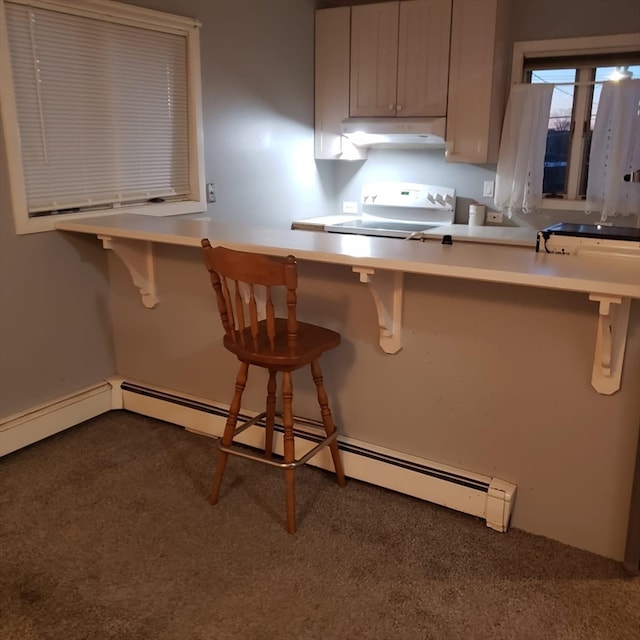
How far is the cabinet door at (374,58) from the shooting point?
3.93 m

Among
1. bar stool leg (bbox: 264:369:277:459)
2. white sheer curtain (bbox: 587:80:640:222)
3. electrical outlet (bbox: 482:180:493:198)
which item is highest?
white sheer curtain (bbox: 587:80:640:222)

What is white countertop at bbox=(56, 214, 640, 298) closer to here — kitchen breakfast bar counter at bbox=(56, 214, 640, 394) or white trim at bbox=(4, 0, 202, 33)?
kitchen breakfast bar counter at bbox=(56, 214, 640, 394)

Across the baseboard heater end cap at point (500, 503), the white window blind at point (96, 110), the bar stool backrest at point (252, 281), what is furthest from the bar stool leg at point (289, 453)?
the white window blind at point (96, 110)

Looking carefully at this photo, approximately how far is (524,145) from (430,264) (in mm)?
2347

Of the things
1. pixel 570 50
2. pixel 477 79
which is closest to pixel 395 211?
pixel 477 79

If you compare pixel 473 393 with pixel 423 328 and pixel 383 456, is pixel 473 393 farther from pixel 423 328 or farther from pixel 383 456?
pixel 383 456

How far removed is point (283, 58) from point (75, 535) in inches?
117

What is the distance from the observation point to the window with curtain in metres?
3.57

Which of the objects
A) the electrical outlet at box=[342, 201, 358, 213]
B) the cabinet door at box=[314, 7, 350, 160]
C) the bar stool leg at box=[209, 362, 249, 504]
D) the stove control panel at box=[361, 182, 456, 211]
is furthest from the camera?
the electrical outlet at box=[342, 201, 358, 213]

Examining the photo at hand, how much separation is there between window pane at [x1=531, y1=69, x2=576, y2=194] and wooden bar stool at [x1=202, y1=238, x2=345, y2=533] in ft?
7.76

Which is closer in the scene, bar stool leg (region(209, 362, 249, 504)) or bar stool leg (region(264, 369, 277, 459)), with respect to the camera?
bar stool leg (region(209, 362, 249, 504))

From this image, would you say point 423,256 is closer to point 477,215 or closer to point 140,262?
point 140,262

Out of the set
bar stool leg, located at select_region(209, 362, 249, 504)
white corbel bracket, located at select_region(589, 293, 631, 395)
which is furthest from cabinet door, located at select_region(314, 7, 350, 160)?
white corbel bracket, located at select_region(589, 293, 631, 395)

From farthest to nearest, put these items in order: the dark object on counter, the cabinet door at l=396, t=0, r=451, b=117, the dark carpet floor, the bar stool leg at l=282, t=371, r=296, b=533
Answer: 1. the cabinet door at l=396, t=0, r=451, b=117
2. the bar stool leg at l=282, t=371, r=296, b=533
3. the dark object on counter
4. the dark carpet floor
